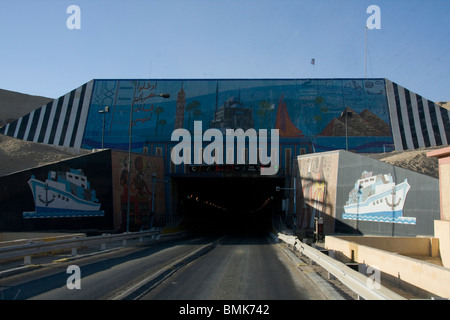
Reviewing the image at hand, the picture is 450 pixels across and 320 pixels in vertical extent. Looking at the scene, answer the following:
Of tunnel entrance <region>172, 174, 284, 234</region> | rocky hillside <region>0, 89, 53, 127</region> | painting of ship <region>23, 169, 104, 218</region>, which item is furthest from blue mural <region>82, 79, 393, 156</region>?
rocky hillside <region>0, 89, 53, 127</region>

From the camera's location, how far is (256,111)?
62.2 metres

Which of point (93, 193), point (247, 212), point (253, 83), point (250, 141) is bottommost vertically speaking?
point (247, 212)

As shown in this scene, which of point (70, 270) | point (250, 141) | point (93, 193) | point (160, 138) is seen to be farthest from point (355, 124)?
point (70, 270)

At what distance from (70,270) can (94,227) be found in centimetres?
2444

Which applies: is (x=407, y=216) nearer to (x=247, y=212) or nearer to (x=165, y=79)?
(x=165, y=79)

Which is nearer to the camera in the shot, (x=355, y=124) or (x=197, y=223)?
(x=355, y=124)

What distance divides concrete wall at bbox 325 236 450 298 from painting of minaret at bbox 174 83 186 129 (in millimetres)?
46858

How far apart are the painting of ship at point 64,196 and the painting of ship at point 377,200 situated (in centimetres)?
2437

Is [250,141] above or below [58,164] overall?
above

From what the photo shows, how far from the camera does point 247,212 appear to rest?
125m

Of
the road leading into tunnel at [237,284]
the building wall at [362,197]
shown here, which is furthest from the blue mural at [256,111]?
the road leading into tunnel at [237,284]

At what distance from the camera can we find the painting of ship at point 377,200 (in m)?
28.9
